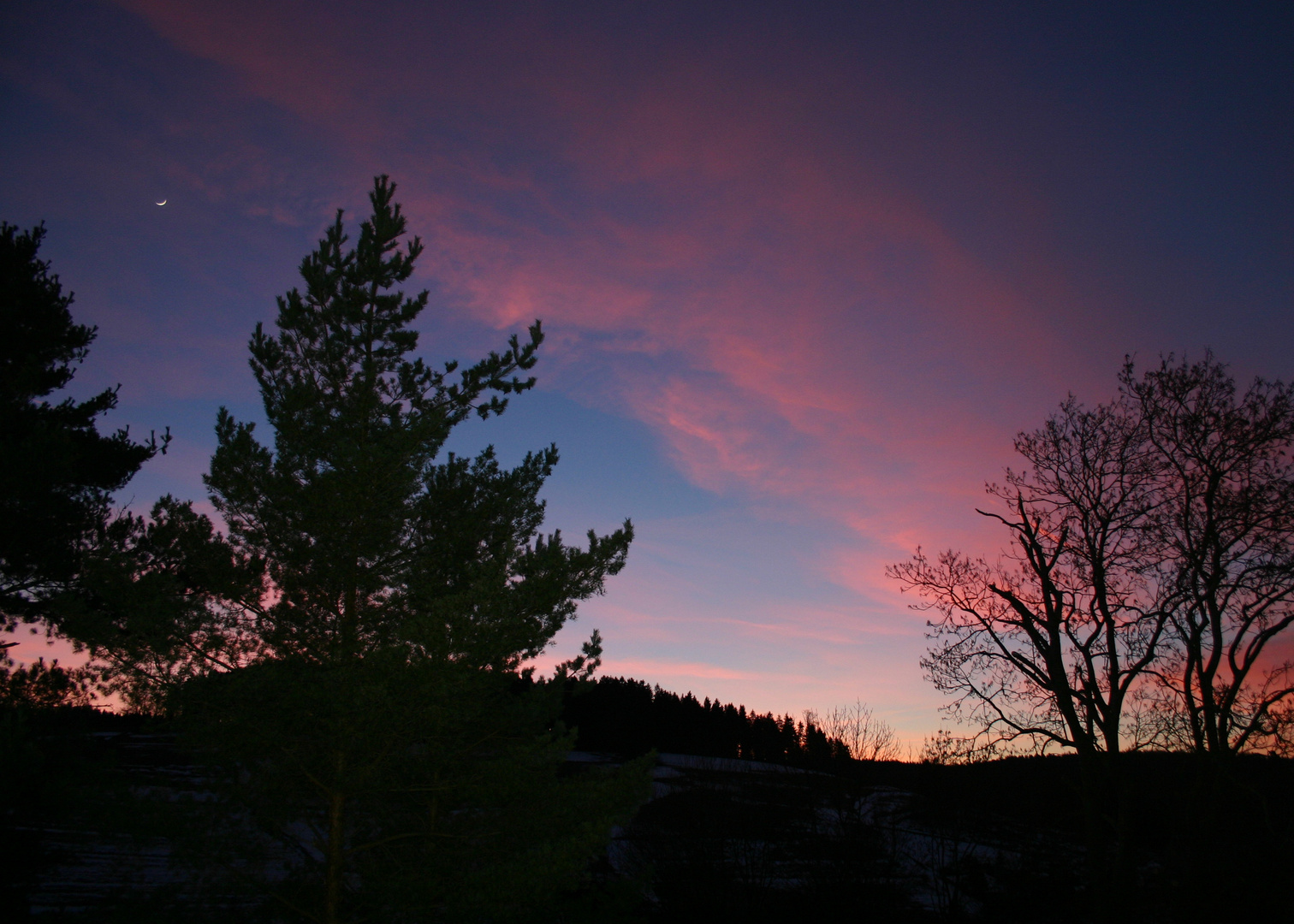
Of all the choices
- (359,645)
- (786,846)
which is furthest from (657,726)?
(359,645)

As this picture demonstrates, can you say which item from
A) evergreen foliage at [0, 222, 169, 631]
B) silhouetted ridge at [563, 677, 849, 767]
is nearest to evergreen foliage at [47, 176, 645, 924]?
evergreen foliage at [0, 222, 169, 631]

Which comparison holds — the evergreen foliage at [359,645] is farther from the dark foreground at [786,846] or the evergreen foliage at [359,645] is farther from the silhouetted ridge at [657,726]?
the silhouetted ridge at [657,726]

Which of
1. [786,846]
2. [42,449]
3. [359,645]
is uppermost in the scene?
[42,449]

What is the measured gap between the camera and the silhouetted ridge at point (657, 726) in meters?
40.3

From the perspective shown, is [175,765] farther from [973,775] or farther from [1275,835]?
[973,775]

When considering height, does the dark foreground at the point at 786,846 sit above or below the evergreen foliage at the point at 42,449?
below

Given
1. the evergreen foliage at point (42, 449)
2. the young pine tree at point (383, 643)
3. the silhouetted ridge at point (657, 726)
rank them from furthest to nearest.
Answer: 1. the silhouetted ridge at point (657, 726)
2. the evergreen foliage at point (42, 449)
3. the young pine tree at point (383, 643)

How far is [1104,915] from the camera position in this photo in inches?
613

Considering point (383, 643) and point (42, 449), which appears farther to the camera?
point (42, 449)

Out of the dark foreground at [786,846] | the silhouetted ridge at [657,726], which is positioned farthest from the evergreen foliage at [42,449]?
the silhouetted ridge at [657,726]

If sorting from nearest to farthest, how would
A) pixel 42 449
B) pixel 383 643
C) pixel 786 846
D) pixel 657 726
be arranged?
pixel 383 643, pixel 42 449, pixel 786 846, pixel 657 726

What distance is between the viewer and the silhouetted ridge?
40.3 m

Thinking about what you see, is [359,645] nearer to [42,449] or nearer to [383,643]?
[383,643]

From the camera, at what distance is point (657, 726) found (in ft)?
143
